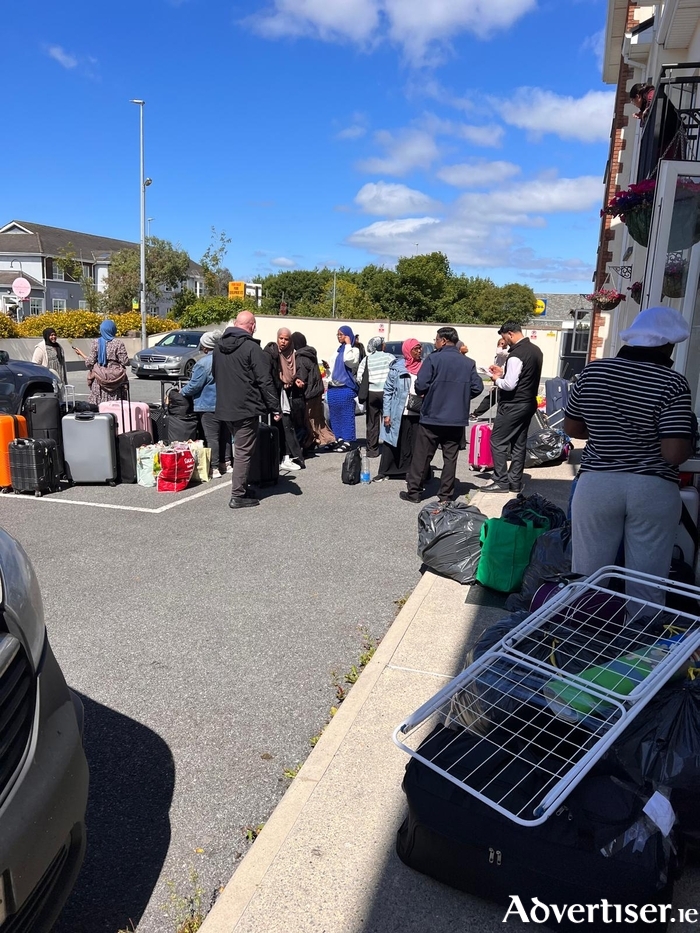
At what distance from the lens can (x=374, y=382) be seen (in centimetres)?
1003

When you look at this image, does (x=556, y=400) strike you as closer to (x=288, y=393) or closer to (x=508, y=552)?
(x=288, y=393)

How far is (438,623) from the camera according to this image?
4539 millimetres

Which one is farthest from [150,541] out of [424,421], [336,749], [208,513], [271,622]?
[336,749]

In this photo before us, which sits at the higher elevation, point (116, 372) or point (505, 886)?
point (116, 372)

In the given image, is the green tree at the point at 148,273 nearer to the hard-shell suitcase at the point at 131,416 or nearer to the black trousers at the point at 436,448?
the hard-shell suitcase at the point at 131,416

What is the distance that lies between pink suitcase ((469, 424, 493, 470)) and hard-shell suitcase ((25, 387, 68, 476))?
17.5ft

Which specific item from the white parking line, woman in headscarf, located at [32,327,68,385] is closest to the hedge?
woman in headscarf, located at [32,327,68,385]

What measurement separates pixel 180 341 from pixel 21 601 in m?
23.6

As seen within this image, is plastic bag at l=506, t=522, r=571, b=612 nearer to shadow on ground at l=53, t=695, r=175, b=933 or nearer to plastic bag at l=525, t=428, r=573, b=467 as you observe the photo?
shadow on ground at l=53, t=695, r=175, b=933

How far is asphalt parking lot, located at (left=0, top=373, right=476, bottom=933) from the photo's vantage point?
2746 mm

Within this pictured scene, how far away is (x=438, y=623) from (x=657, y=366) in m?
2.15

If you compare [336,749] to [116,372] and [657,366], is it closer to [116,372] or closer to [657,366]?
[657,366]

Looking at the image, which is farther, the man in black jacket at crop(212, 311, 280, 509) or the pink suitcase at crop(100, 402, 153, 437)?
the pink suitcase at crop(100, 402, 153, 437)

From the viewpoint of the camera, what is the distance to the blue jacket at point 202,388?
8891 mm
